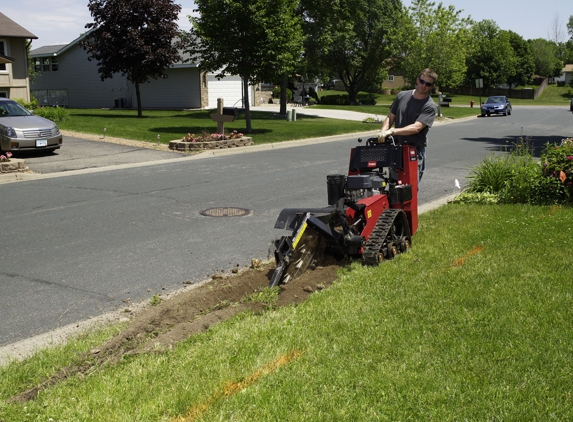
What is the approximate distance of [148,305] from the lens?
5.80 metres

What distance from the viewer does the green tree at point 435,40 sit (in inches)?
1838

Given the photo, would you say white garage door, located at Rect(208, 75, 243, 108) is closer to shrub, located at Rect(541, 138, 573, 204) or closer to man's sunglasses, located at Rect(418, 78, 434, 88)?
shrub, located at Rect(541, 138, 573, 204)

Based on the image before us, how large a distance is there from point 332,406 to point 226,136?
17.9 m

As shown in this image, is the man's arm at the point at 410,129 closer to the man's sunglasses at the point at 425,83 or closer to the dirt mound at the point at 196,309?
the man's sunglasses at the point at 425,83

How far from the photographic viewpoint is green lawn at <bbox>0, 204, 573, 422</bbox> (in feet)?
11.7

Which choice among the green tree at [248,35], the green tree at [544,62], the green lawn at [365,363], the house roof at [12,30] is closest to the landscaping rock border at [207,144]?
the green tree at [248,35]

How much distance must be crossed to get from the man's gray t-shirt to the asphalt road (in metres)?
2.17

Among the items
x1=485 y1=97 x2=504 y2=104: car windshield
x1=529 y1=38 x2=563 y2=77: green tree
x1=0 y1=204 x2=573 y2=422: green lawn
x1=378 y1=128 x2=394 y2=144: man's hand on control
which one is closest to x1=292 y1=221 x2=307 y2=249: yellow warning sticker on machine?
x1=0 y1=204 x2=573 y2=422: green lawn

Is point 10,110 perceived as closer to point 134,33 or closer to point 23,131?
point 23,131

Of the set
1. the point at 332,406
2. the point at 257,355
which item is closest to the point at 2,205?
the point at 257,355

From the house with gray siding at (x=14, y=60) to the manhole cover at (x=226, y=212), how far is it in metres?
30.3

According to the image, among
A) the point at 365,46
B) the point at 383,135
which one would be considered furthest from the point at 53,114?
the point at 365,46

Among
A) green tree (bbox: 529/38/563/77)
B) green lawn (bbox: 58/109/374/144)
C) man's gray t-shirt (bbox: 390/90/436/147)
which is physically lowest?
green lawn (bbox: 58/109/374/144)

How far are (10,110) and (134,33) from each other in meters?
14.9
